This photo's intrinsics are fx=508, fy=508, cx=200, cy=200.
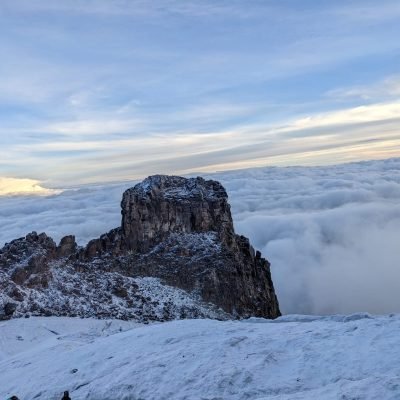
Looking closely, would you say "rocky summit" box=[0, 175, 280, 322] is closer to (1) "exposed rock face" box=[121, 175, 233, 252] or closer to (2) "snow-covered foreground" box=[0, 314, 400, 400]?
(1) "exposed rock face" box=[121, 175, 233, 252]

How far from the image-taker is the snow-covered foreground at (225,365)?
22375mm

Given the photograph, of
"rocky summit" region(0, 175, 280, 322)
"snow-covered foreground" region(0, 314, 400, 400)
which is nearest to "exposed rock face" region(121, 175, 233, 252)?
"rocky summit" region(0, 175, 280, 322)

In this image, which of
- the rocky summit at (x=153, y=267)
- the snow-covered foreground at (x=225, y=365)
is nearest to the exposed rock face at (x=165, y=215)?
the rocky summit at (x=153, y=267)

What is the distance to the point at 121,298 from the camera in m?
67.5

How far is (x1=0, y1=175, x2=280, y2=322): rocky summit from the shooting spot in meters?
64.4

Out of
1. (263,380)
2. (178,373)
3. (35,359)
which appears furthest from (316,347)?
(35,359)

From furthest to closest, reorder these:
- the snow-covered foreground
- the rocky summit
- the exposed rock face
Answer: the exposed rock face, the rocky summit, the snow-covered foreground

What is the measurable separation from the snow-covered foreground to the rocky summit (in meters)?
28.4

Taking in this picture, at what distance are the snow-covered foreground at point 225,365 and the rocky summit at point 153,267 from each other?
28.4 m

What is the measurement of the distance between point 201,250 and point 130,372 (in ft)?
166

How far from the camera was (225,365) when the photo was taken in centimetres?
2545

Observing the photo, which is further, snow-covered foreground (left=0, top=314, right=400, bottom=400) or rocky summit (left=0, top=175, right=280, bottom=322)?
rocky summit (left=0, top=175, right=280, bottom=322)

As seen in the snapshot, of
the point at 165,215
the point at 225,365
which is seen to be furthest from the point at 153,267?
the point at 225,365

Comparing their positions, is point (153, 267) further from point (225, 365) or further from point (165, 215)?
point (225, 365)
